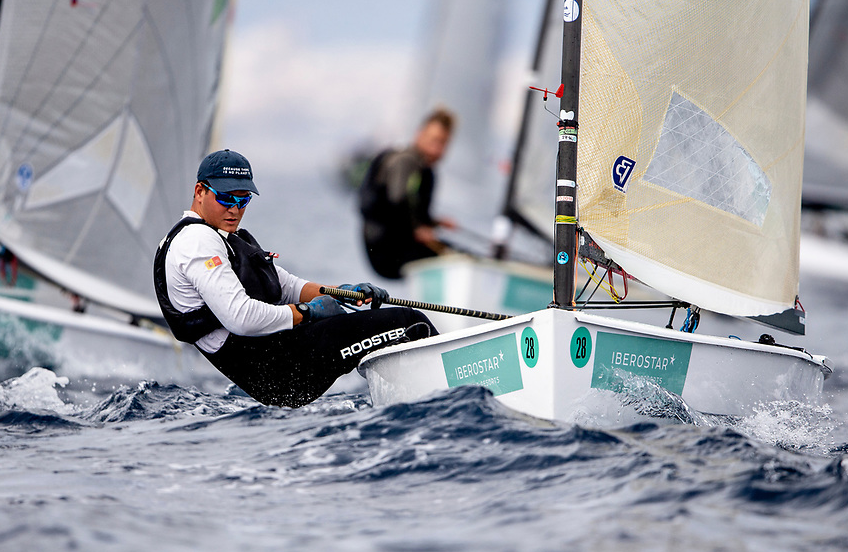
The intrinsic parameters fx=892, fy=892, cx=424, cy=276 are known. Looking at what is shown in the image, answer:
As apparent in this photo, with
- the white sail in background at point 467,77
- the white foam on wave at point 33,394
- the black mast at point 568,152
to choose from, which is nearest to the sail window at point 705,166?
the black mast at point 568,152

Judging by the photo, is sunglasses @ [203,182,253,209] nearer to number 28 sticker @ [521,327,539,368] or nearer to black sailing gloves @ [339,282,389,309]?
black sailing gloves @ [339,282,389,309]

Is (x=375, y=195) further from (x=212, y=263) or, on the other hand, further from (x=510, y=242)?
(x=212, y=263)

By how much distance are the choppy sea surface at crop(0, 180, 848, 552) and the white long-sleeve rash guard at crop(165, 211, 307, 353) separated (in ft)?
1.24

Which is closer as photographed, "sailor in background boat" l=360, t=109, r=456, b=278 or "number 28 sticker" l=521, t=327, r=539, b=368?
"number 28 sticker" l=521, t=327, r=539, b=368

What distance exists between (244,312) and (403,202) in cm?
615

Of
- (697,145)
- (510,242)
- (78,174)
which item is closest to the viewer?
(697,145)

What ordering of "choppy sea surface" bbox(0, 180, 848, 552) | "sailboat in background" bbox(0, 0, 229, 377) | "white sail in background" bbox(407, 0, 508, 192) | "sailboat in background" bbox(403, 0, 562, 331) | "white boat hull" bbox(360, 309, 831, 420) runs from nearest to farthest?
"choppy sea surface" bbox(0, 180, 848, 552) → "white boat hull" bbox(360, 309, 831, 420) → "sailboat in background" bbox(0, 0, 229, 377) → "sailboat in background" bbox(403, 0, 562, 331) → "white sail in background" bbox(407, 0, 508, 192)

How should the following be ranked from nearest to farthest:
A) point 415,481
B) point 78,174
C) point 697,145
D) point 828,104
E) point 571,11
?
point 415,481 → point 571,11 → point 697,145 → point 78,174 → point 828,104

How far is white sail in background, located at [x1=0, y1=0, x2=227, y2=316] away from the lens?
6938 millimetres

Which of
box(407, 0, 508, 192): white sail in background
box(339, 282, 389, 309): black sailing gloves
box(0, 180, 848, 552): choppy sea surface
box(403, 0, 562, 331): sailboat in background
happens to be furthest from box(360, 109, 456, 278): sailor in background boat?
box(0, 180, 848, 552): choppy sea surface

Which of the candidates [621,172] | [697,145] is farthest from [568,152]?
[697,145]

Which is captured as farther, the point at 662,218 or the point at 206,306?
the point at 662,218

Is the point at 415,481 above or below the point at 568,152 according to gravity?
below

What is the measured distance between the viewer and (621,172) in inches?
133
